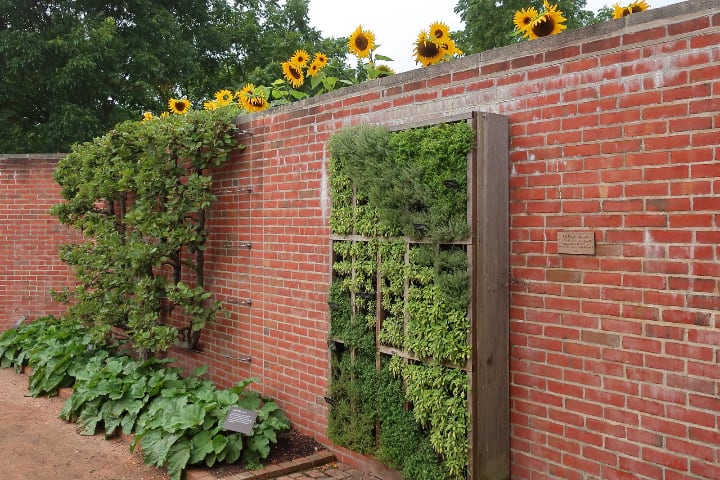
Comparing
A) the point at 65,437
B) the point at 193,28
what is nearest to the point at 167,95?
the point at 193,28

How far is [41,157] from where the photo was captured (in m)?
8.67

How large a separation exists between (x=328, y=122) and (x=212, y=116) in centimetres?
148

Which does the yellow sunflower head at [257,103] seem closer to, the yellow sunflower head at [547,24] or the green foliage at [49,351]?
the green foliage at [49,351]

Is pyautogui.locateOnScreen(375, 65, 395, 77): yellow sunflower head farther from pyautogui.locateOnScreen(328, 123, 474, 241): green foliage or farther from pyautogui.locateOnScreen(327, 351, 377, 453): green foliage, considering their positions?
pyautogui.locateOnScreen(327, 351, 377, 453): green foliage

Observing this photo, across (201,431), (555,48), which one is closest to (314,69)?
(555,48)

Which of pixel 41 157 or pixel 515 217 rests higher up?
pixel 41 157

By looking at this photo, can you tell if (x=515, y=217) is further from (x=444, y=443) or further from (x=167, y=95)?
(x=167, y=95)

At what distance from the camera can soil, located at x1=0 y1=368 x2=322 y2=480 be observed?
4250 millimetres

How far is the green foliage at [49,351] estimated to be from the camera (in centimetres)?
626

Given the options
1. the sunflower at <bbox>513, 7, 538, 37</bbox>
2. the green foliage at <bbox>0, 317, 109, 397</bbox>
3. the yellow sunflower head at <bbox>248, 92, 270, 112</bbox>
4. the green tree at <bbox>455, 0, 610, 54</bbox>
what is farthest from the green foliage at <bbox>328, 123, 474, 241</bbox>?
the green tree at <bbox>455, 0, 610, 54</bbox>

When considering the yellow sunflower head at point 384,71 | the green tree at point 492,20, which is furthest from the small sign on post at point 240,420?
the green tree at point 492,20

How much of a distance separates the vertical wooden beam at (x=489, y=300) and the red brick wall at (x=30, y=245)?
23.7 ft

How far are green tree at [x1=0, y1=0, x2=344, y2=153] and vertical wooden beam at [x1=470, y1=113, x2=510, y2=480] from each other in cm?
1147

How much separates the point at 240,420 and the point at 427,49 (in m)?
2.99
